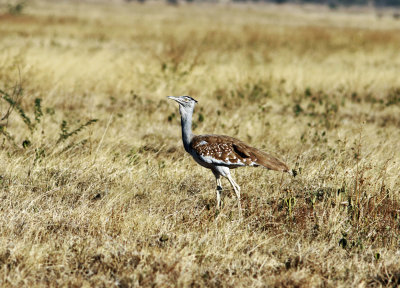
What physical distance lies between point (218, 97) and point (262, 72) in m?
2.95

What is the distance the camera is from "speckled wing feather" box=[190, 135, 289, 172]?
500 centimetres

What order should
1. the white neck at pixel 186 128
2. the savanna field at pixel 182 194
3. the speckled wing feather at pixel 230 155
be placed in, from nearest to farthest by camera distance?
the savanna field at pixel 182 194
the speckled wing feather at pixel 230 155
the white neck at pixel 186 128

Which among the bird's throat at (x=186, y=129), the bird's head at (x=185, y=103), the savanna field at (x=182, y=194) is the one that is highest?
the bird's head at (x=185, y=103)

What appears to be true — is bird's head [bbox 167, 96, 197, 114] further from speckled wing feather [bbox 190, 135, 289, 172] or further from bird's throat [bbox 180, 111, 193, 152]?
speckled wing feather [bbox 190, 135, 289, 172]

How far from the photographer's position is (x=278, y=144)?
7.82m

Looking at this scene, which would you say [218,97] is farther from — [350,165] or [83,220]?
[83,220]

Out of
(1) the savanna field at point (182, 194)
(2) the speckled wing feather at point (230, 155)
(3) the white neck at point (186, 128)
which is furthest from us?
(3) the white neck at point (186, 128)

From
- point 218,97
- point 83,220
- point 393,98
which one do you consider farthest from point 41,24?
point 83,220

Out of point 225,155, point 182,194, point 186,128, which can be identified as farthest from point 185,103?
point 182,194

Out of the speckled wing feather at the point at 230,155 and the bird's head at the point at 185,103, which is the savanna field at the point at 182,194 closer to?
the speckled wing feather at the point at 230,155

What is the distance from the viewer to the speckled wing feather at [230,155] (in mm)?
5000

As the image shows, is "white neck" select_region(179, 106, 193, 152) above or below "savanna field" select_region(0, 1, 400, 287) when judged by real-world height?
above

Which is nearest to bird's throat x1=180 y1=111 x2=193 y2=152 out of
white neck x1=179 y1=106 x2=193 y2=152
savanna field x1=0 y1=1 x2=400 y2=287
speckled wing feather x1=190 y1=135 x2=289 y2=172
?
white neck x1=179 y1=106 x2=193 y2=152

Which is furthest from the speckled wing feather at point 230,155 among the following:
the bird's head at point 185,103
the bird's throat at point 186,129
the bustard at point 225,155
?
the bird's head at point 185,103
